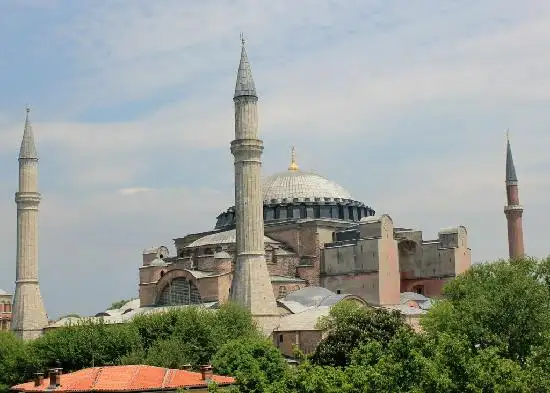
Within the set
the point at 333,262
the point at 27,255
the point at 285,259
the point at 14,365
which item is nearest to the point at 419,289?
the point at 333,262

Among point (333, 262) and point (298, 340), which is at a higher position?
point (333, 262)

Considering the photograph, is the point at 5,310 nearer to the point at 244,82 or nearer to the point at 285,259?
the point at 285,259

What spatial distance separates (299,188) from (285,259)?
603 cm

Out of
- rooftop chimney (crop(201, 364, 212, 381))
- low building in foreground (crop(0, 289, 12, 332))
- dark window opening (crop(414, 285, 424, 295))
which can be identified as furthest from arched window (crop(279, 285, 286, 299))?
low building in foreground (crop(0, 289, 12, 332))

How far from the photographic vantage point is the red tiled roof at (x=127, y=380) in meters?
24.5

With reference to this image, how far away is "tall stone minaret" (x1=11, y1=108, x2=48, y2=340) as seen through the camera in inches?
1778

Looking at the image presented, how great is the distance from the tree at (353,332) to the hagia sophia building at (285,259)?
4.10m

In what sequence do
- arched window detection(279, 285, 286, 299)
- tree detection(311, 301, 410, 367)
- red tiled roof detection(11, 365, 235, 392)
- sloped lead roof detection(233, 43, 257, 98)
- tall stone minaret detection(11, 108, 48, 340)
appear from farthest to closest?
tall stone minaret detection(11, 108, 48, 340)
arched window detection(279, 285, 286, 299)
sloped lead roof detection(233, 43, 257, 98)
tree detection(311, 301, 410, 367)
red tiled roof detection(11, 365, 235, 392)

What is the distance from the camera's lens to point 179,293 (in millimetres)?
44719

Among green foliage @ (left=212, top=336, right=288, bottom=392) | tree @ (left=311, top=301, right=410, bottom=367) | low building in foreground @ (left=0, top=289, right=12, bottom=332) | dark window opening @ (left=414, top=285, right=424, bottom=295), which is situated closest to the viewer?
green foliage @ (left=212, top=336, right=288, bottom=392)

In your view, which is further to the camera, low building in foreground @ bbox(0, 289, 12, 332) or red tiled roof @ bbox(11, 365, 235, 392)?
low building in foreground @ bbox(0, 289, 12, 332)

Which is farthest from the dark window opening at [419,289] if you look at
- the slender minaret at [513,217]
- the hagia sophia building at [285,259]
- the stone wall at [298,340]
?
the stone wall at [298,340]

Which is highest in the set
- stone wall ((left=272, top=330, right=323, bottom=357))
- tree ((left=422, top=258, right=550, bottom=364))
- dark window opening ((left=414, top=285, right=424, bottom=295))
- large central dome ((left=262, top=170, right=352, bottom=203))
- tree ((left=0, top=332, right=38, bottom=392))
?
large central dome ((left=262, top=170, right=352, bottom=203))

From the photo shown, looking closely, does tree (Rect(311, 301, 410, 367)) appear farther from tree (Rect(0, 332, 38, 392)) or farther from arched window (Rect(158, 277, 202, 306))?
tree (Rect(0, 332, 38, 392))
